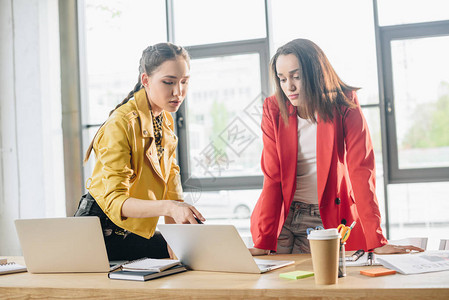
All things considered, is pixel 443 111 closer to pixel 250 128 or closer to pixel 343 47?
pixel 343 47

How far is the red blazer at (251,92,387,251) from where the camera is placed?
1.85 m

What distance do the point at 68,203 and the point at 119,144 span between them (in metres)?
2.43

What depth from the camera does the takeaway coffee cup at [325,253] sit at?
3.90 feet

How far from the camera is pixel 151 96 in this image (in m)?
1.86

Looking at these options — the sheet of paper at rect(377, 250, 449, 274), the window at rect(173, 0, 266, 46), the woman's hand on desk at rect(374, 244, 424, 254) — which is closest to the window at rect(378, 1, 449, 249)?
the window at rect(173, 0, 266, 46)

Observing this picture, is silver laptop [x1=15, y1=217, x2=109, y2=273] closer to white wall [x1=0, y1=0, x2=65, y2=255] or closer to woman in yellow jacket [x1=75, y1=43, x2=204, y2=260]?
woman in yellow jacket [x1=75, y1=43, x2=204, y2=260]

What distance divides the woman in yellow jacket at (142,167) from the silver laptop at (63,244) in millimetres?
146

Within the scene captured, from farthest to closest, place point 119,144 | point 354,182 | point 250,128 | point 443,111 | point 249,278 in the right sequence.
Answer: point 250,128 < point 443,111 < point 354,182 < point 119,144 < point 249,278

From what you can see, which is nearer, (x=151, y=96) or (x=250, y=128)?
(x=151, y=96)

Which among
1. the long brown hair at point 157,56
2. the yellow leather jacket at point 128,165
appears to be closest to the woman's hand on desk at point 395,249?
the yellow leather jacket at point 128,165

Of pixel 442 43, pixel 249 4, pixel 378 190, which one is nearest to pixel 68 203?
pixel 249 4

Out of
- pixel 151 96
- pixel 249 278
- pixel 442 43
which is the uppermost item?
pixel 442 43

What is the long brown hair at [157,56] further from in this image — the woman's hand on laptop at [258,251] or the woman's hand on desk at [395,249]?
the woman's hand on desk at [395,249]

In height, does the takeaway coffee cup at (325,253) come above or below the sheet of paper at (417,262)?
above
